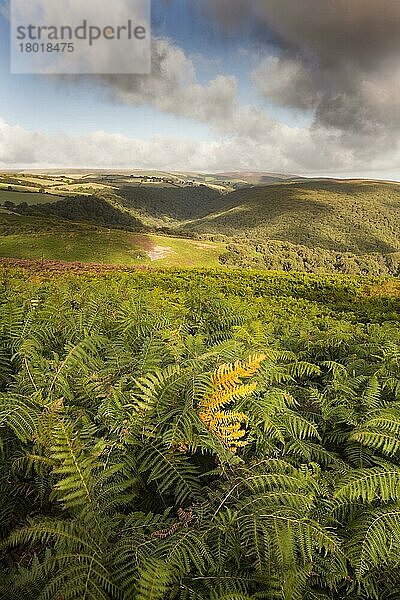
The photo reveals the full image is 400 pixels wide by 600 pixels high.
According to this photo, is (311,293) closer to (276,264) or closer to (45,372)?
(45,372)

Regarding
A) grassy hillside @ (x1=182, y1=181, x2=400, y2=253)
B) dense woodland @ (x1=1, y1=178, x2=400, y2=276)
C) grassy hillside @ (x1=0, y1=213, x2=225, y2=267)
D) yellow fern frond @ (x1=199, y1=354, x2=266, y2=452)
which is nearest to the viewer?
yellow fern frond @ (x1=199, y1=354, x2=266, y2=452)

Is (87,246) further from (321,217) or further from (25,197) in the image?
(321,217)

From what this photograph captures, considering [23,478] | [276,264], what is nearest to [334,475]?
[23,478]

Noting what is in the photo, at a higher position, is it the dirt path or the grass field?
the grass field

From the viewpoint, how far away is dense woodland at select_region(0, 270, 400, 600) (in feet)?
4.75

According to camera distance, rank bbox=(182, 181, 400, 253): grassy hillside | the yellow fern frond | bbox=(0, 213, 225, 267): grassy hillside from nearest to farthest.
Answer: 1. the yellow fern frond
2. bbox=(0, 213, 225, 267): grassy hillside
3. bbox=(182, 181, 400, 253): grassy hillside

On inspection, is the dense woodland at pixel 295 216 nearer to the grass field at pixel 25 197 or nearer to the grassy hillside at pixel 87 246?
the grass field at pixel 25 197

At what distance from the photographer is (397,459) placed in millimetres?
2350

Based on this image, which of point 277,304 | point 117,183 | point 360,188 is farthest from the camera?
point 360,188

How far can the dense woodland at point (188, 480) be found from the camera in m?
1.45

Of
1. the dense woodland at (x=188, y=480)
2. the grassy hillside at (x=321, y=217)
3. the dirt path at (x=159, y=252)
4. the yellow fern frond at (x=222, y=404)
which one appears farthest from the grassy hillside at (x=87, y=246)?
the grassy hillside at (x=321, y=217)

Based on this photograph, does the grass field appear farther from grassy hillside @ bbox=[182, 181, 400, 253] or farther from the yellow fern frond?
the yellow fern frond

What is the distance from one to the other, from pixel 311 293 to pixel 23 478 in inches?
588

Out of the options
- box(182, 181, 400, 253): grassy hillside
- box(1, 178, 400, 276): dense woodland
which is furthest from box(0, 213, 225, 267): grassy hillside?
box(182, 181, 400, 253): grassy hillside
